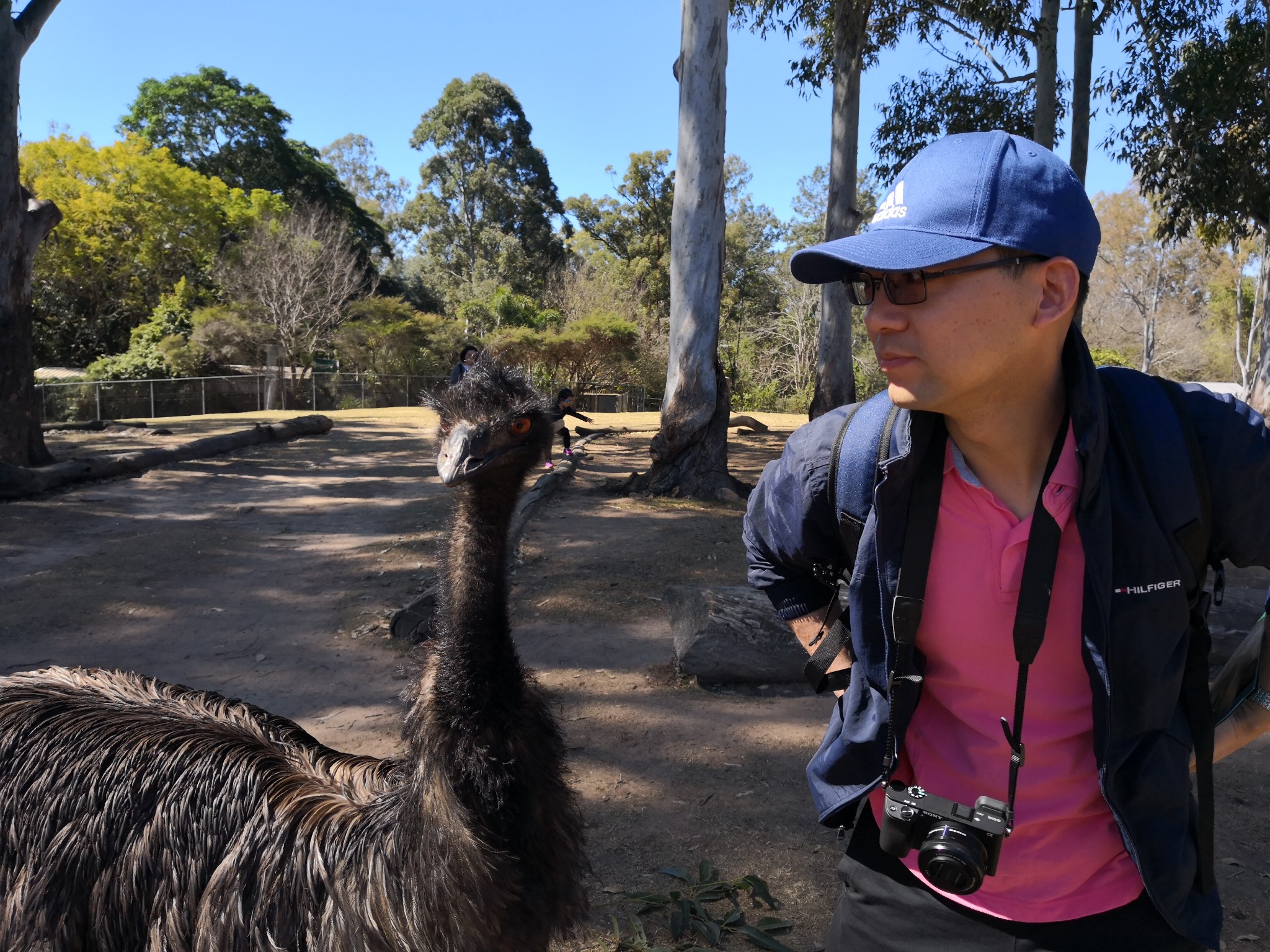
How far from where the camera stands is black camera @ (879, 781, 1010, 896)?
59.0 inches

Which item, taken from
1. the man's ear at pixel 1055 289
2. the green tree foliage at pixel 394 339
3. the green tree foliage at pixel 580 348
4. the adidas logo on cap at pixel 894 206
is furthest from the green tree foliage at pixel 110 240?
the man's ear at pixel 1055 289

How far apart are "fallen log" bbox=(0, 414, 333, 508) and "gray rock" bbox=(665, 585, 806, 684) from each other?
29.1 ft

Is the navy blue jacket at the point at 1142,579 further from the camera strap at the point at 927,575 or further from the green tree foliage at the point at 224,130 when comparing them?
the green tree foliage at the point at 224,130


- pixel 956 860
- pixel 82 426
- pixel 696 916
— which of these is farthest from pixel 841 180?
pixel 82 426

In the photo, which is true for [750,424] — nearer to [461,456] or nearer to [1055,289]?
[461,456]

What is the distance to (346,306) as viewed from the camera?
31.7m

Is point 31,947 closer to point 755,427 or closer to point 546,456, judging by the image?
point 546,456

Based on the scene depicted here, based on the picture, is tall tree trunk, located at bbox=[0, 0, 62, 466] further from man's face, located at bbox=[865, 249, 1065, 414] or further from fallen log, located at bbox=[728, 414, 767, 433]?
man's face, located at bbox=[865, 249, 1065, 414]

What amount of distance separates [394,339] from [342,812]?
29122mm

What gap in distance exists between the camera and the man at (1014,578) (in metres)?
1.42

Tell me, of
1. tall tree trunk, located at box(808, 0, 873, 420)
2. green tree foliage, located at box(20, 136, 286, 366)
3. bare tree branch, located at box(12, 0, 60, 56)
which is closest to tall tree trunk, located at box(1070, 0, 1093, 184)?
tall tree trunk, located at box(808, 0, 873, 420)

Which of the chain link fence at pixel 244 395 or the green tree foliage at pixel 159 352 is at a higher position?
the green tree foliage at pixel 159 352

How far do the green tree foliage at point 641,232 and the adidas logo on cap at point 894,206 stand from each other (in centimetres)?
3360

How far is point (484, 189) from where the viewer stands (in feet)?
145
